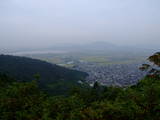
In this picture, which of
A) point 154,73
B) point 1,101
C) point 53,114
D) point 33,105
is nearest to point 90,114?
point 53,114

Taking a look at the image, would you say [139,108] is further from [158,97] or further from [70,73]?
[70,73]

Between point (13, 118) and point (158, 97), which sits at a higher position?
point (158, 97)

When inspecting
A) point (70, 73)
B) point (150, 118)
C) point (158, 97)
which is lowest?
point (70, 73)

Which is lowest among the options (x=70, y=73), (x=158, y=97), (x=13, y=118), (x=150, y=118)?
(x=70, y=73)

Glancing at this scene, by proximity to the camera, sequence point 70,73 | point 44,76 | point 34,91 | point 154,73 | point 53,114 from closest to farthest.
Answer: point 53,114 < point 34,91 < point 154,73 < point 44,76 < point 70,73

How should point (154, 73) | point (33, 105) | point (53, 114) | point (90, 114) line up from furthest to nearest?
point (154, 73), point (33, 105), point (53, 114), point (90, 114)

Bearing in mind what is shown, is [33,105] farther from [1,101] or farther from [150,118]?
[150,118]

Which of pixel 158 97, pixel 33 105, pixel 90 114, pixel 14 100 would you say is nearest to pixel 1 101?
pixel 14 100

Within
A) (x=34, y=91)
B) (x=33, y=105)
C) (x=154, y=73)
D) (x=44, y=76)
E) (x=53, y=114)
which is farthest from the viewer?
(x=44, y=76)

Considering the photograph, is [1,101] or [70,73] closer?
[1,101]
